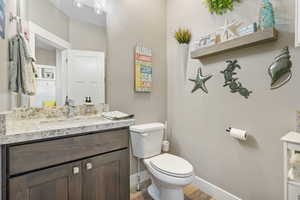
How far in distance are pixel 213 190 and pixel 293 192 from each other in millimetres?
894

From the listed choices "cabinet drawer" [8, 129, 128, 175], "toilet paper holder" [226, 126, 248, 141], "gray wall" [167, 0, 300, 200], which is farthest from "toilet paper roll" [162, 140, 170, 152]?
"cabinet drawer" [8, 129, 128, 175]

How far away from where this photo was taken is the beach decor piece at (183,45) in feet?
6.44

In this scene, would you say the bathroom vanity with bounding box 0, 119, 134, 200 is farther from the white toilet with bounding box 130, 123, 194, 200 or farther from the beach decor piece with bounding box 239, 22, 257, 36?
the beach decor piece with bounding box 239, 22, 257, 36

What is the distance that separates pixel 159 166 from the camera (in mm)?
1511

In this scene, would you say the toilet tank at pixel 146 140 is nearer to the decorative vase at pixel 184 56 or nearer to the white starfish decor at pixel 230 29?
the decorative vase at pixel 184 56

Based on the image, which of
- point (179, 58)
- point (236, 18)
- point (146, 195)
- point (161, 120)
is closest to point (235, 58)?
point (236, 18)

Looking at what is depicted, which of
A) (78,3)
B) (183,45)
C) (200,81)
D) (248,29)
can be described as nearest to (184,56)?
(183,45)

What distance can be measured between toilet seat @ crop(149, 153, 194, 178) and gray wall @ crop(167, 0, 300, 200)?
16.9 inches

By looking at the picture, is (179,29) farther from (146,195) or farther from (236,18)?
(146,195)

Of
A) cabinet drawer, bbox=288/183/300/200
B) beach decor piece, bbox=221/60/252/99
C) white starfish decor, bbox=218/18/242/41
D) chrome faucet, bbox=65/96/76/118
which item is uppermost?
white starfish decor, bbox=218/18/242/41

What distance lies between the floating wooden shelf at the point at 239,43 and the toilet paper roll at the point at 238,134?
29.7 inches

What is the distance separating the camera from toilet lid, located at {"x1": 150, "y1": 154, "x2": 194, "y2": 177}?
4.57 feet

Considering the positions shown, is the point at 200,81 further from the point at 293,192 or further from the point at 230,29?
the point at 293,192

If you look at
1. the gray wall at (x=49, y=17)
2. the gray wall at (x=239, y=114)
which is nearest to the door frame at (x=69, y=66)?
the gray wall at (x=49, y=17)
